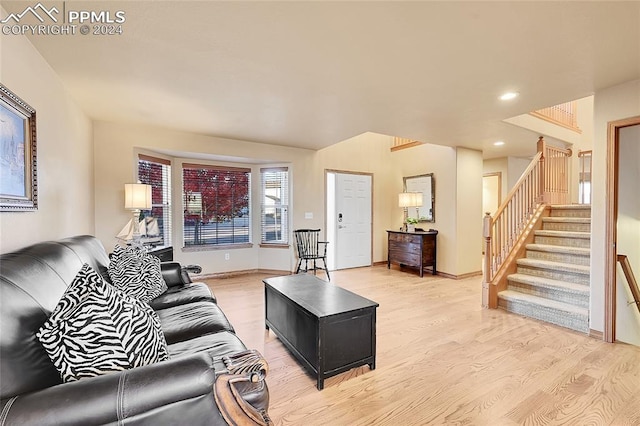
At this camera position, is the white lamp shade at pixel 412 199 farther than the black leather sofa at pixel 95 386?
Yes

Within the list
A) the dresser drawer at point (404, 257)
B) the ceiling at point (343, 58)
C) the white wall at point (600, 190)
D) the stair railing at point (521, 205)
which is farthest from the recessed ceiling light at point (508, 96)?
the dresser drawer at point (404, 257)

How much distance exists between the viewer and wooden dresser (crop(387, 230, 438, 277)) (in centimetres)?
518

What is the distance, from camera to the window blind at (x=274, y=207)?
Result: 5.42 m

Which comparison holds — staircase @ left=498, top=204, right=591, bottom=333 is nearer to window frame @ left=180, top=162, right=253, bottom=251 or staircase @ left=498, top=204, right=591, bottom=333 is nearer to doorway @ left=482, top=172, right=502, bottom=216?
doorway @ left=482, top=172, right=502, bottom=216

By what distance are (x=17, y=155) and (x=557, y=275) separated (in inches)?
195

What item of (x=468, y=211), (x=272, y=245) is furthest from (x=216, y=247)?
(x=468, y=211)

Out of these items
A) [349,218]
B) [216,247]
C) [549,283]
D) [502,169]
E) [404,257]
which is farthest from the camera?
[502,169]

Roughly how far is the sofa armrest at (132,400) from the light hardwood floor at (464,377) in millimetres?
863

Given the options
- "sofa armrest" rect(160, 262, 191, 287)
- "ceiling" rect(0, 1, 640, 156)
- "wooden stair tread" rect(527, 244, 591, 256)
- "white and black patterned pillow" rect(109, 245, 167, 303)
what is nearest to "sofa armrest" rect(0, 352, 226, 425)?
"white and black patterned pillow" rect(109, 245, 167, 303)

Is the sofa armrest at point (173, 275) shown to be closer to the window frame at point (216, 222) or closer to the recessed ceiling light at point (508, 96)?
the window frame at point (216, 222)

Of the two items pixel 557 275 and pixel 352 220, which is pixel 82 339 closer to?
pixel 557 275

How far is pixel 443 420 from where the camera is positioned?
1659 mm

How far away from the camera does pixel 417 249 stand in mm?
5238

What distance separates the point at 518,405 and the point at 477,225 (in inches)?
156
